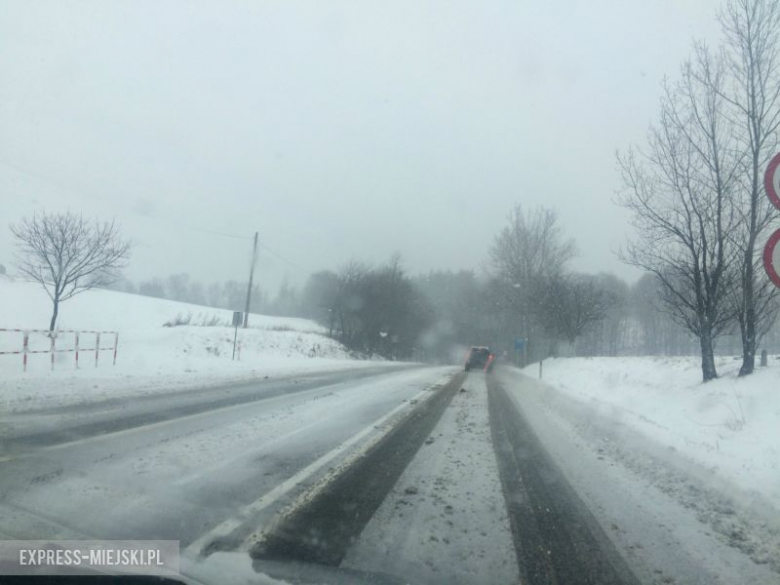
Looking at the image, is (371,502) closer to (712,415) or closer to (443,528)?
(443,528)

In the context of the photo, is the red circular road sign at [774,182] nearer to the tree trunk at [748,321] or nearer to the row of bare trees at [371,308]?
the tree trunk at [748,321]

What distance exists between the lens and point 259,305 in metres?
110

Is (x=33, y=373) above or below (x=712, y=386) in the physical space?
below

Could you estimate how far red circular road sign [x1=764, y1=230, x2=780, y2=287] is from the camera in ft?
17.5

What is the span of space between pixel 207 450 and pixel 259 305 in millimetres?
105429

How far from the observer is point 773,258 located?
17.6 feet

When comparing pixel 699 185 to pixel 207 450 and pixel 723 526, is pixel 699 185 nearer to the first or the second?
pixel 723 526

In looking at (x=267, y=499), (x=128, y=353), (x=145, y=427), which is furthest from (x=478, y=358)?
(x=267, y=499)

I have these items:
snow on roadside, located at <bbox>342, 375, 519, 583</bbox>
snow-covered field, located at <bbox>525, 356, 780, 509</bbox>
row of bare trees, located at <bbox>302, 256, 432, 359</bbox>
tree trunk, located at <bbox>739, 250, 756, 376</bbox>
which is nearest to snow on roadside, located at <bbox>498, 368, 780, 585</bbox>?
snow-covered field, located at <bbox>525, 356, 780, 509</bbox>

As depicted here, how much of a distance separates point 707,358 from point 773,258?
8626 mm

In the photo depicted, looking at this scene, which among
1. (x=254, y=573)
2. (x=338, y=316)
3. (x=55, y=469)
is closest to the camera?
(x=254, y=573)

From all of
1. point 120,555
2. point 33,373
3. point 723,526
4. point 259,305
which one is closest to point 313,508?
point 120,555

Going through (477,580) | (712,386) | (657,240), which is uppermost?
(657,240)

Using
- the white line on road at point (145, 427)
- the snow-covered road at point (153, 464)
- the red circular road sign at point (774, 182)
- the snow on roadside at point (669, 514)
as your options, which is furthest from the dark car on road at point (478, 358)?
the red circular road sign at point (774, 182)
